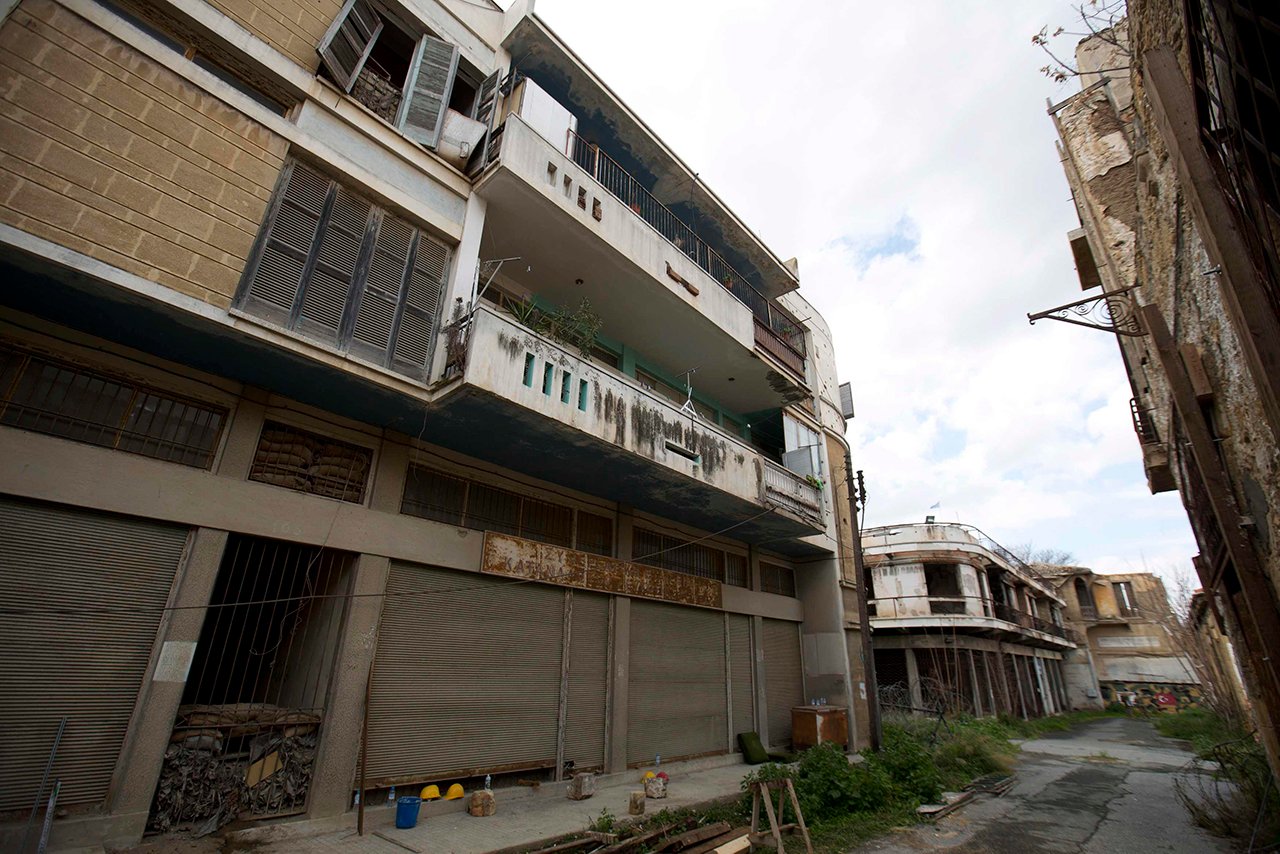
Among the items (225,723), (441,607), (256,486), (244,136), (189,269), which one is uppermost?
(244,136)

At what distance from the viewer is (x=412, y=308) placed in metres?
8.17

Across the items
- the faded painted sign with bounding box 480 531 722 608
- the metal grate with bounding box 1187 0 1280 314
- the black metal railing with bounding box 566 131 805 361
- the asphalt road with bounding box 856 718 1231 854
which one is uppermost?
the black metal railing with bounding box 566 131 805 361

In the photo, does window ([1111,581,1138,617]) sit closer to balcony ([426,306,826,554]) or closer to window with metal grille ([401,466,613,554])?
balcony ([426,306,826,554])

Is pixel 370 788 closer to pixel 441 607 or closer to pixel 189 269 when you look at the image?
pixel 441 607

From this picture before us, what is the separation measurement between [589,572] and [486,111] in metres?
→ 8.21

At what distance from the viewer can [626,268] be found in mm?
11008

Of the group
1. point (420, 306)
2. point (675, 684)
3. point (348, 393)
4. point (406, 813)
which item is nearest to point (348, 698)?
point (406, 813)

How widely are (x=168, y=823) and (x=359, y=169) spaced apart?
7.91 meters

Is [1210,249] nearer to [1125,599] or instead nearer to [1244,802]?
[1244,802]

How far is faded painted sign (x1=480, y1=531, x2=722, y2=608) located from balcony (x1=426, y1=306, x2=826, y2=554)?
1284 mm

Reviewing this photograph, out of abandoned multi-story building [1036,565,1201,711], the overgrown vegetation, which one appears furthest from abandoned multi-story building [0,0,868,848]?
abandoned multi-story building [1036,565,1201,711]

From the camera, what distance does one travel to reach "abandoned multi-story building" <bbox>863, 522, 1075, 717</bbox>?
24.5 metres

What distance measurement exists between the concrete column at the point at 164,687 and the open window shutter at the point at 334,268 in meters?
2.66

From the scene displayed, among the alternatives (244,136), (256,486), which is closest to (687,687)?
(256,486)
